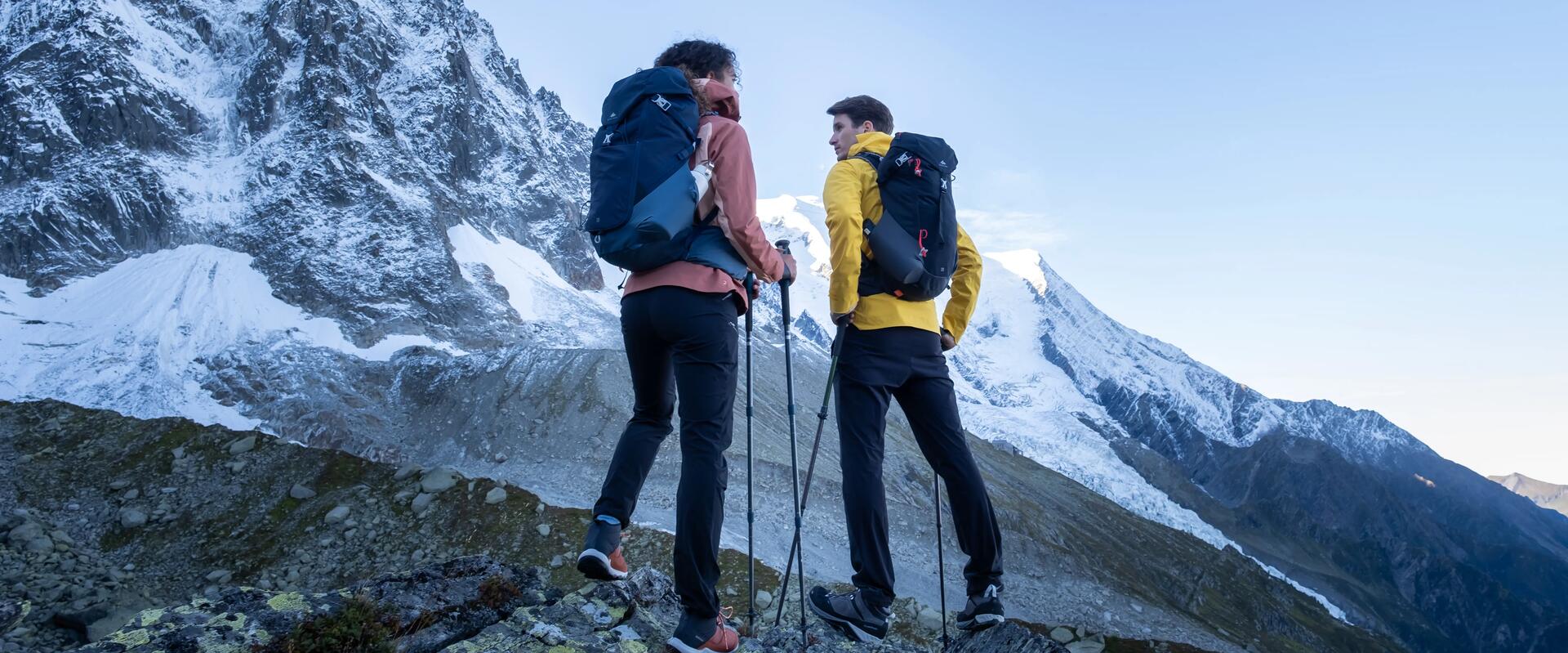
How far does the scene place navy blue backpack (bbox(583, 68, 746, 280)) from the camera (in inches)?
197

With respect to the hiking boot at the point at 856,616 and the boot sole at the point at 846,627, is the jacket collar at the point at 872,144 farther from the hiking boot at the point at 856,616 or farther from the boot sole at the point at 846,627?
the boot sole at the point at 846,627

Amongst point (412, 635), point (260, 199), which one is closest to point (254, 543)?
point (412, 635)

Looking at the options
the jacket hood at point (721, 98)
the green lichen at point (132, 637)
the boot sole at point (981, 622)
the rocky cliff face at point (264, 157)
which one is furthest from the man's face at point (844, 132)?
the rocky cliff face at point (264, 157)

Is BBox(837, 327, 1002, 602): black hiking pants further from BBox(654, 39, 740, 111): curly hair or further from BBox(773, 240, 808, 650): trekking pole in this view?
BBox(654, 39, 740, 111): curly hair

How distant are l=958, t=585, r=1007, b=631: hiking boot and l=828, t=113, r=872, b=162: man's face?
3.39 m

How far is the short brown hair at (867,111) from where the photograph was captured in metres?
6.54

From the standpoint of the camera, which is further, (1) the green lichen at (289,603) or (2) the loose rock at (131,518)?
(2) the loose rock at (131,518)

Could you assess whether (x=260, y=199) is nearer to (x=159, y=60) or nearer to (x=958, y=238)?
(x=159, y=60)

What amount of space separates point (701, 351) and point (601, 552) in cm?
152

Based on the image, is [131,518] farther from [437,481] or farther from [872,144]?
[872,144]

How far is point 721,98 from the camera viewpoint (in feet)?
18.2

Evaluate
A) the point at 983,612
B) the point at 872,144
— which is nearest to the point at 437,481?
the point at 872,144

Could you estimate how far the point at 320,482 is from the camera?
2173 cm

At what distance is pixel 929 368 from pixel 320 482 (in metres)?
21.0
